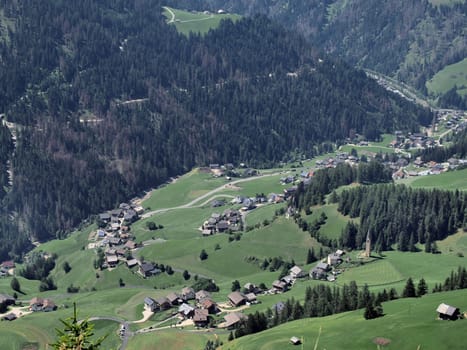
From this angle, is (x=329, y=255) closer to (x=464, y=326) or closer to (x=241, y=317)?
(x=241, y=317)

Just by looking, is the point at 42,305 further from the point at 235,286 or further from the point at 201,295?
the point at 235,286

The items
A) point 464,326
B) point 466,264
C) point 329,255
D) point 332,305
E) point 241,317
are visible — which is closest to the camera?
point 464,326

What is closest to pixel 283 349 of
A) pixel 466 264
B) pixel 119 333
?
pixel 119 333

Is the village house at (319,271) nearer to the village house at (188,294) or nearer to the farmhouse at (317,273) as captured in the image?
the farmhouse at (317,273)

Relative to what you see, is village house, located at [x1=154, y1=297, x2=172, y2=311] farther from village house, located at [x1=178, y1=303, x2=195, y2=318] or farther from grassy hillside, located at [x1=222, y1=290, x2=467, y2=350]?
grassy hillside, located at [x1=222, y1=290, x2=467, y2=350]

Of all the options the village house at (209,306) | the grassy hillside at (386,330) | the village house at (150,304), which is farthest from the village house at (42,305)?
the grassy hillside at (386,330)

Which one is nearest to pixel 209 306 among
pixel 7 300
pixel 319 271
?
pixel 319 271
